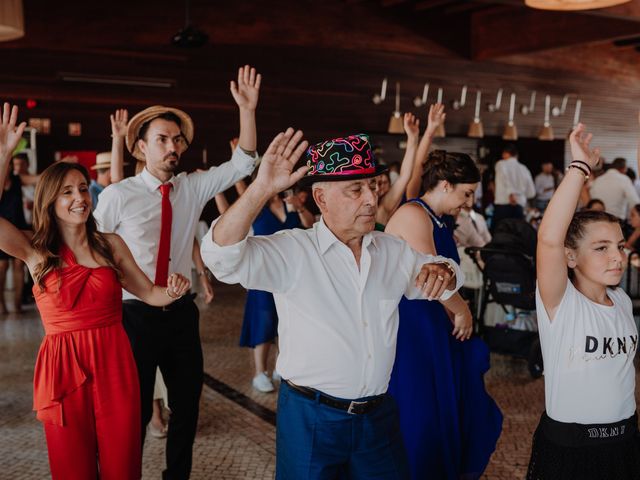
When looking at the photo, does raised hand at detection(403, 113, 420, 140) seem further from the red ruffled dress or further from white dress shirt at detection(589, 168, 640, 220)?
white dress shirt at detection(589, 168, 640, 220)

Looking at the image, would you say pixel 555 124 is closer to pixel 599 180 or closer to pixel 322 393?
pixel 599 180

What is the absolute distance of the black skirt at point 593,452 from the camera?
217 cm

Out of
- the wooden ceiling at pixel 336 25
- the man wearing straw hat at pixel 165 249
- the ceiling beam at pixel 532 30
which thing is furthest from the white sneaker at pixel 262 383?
the ceiling beam at pixel 532 30

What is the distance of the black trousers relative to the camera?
3.10 metres

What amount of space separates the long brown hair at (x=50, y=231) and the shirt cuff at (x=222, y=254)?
37.8 inches

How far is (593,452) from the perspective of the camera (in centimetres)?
219

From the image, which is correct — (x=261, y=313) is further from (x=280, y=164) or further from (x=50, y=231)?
(x=280, y=164)

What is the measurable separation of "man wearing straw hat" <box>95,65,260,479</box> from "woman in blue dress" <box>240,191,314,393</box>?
1.72 meters

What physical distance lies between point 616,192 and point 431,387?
7.00 meters

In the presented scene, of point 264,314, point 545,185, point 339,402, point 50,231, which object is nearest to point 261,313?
point 264,314

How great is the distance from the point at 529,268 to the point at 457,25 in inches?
369

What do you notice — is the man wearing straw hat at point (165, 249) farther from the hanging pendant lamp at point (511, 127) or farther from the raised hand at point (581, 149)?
the hanging pendant lamp at point (511, 127)

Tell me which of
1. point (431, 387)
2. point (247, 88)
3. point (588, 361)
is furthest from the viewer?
point (431, 387)

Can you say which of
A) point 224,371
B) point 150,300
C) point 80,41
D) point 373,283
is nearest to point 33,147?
point 80,41
